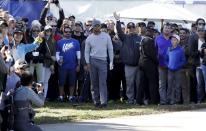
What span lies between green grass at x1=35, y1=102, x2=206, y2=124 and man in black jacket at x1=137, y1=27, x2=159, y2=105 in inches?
25.7

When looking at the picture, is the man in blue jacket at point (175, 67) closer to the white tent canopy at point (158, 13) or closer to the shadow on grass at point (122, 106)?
the shadow on grass at point (122, 106)

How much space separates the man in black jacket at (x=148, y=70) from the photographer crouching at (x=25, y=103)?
262 inches

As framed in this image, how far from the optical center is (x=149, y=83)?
662 inches

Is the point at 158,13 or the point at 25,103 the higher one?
the point at 158,13

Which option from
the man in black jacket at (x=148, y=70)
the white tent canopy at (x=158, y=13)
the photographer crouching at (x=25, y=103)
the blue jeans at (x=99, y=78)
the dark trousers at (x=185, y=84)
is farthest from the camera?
the white tent canopy at (x=158, y=13)

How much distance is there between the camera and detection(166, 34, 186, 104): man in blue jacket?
54.5 feet

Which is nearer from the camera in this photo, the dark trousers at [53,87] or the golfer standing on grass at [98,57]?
the golfer standing on grass at [98,57]

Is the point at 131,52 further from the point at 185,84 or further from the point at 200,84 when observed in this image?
the point at 200,84

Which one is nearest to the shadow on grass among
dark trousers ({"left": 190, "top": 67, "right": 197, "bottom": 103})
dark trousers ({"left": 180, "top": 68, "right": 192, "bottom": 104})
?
dark trousers ({"left": 180, "top": 68, "right": 192, "bottom": 104})

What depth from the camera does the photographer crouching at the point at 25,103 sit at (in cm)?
996

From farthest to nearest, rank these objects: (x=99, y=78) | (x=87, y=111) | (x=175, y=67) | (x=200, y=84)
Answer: (x=200, y=84), (x=175, y=67), (x=99, y=78), (x=87, y=111)

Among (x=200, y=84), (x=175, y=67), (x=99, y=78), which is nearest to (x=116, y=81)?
(x=175, y=67)

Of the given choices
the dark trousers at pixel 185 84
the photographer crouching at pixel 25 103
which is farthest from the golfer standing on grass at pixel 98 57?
the photographer crouching at pixel 25 103

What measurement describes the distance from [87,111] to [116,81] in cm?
317
